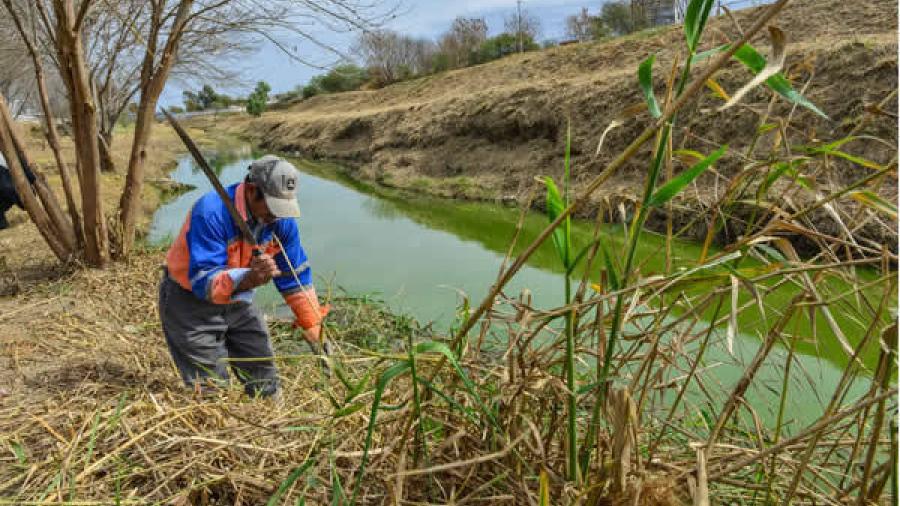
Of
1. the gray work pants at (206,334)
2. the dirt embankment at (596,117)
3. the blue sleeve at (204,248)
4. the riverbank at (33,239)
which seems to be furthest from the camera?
the dirt embankment at (596,117)

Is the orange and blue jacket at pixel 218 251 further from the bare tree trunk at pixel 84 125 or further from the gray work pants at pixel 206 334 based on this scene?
the bare tree trunk at pixel 84 125

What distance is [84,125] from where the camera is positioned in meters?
4.55

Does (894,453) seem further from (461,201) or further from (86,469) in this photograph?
(461,201)

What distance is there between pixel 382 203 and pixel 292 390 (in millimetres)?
9729

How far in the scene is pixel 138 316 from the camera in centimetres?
427

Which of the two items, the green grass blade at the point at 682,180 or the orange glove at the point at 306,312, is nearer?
the green grass blade at the point at 682,180

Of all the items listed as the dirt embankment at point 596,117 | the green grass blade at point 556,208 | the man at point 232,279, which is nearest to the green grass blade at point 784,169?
the green grass blade at point 556,208

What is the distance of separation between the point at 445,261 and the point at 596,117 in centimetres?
647

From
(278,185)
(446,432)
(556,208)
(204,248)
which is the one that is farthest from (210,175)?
(556,208)

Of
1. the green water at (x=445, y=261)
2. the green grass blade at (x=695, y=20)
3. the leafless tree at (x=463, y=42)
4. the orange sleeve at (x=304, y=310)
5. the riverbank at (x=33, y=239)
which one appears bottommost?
the green water at (x=445, y=261)

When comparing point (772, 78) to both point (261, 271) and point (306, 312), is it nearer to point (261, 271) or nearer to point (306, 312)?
point (261, 271)

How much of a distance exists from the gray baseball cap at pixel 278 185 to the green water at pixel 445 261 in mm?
609

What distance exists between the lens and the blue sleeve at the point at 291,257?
2.81m

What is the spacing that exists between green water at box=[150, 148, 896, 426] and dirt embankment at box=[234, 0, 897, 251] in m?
0.98
